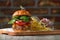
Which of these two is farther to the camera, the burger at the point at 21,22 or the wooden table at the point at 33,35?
the burger at the point at 21,22

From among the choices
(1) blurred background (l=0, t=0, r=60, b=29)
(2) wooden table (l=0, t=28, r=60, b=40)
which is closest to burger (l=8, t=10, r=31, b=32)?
(2) wooden table (l=0, t=28, r=60, b=40)

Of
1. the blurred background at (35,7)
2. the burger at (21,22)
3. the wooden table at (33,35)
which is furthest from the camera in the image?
the blurred background at (35,7)

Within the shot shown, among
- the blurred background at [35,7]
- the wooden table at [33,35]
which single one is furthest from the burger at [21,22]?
the blurred background at [35,7]

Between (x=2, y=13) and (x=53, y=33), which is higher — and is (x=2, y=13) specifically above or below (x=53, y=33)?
above

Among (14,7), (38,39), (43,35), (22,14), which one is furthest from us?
(14,7)

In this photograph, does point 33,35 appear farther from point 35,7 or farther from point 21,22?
point 35,7

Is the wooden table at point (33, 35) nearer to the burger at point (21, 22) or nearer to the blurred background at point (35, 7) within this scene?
the burger at point (21, 22)

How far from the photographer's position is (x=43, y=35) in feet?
7.45

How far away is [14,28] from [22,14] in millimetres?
162

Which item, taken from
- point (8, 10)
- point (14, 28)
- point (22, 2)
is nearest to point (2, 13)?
point (8, 10)

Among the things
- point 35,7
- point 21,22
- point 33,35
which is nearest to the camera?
point 33,35

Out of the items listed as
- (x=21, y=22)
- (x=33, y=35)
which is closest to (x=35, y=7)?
(x=21, y=22)

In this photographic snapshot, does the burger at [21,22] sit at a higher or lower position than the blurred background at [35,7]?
lower

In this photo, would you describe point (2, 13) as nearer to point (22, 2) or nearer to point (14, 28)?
point (22, 2)
